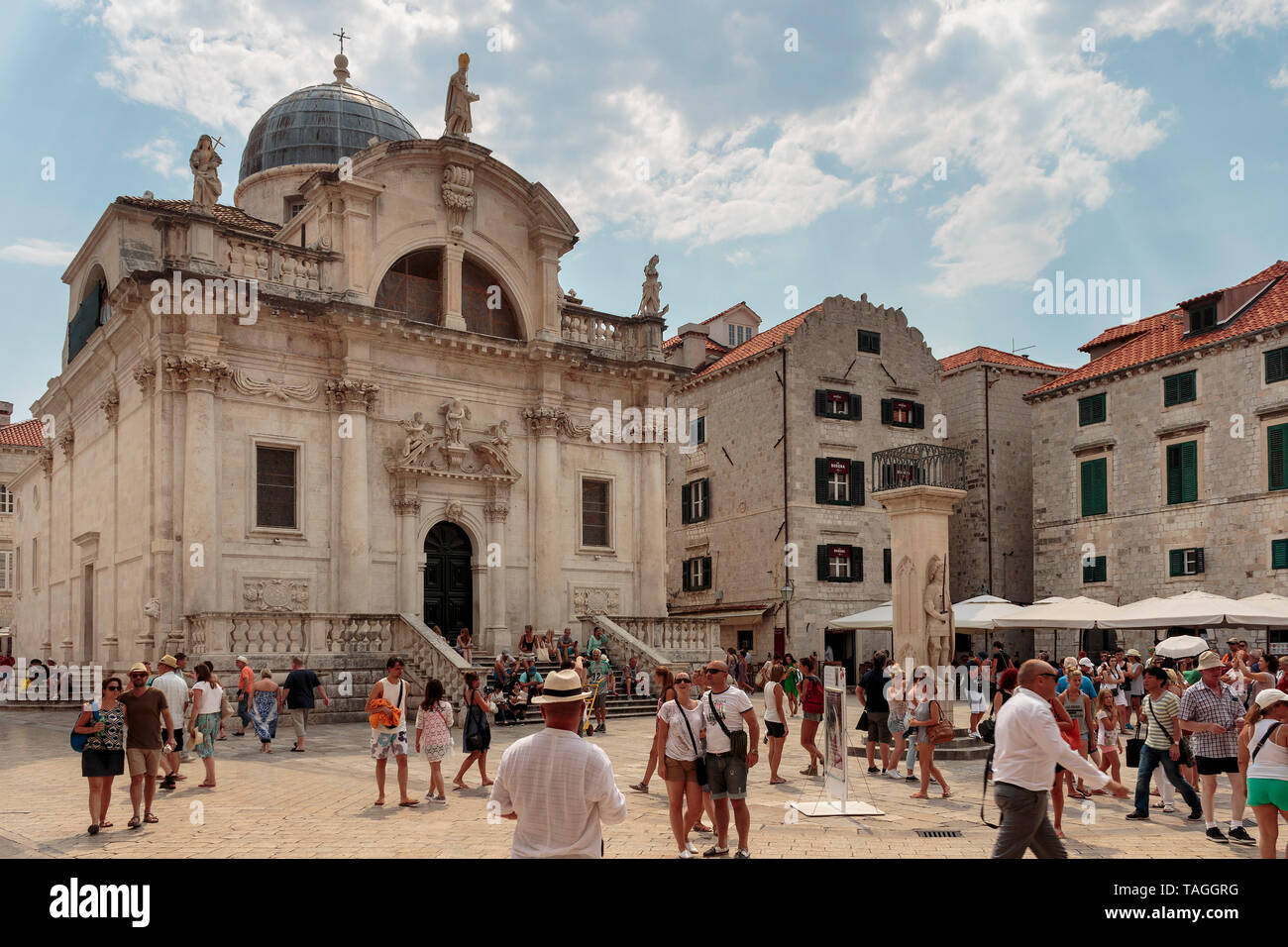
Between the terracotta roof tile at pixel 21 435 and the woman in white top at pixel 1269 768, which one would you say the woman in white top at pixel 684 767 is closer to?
the woman in white top at pixel 1269 768

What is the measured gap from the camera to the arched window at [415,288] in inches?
1115

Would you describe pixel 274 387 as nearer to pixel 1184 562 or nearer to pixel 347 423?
pixel 347 423

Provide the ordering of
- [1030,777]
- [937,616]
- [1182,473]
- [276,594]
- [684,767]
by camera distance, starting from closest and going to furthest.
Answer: [1030,777]
[684,767]
[937,616]
[276,594]
[1182,473]

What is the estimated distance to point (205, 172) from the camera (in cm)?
2542

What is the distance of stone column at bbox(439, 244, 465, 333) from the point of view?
1120 inches

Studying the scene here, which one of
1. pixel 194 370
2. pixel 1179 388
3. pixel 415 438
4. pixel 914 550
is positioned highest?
pixel 1179 388

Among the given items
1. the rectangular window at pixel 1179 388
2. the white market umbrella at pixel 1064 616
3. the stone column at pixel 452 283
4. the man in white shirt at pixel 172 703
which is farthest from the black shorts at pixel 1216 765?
the rectangular window at pixel 1179 388

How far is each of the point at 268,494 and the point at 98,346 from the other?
6.54m

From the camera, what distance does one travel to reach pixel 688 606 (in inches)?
1759

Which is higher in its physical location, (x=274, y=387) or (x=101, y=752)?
(x=274, y=387)

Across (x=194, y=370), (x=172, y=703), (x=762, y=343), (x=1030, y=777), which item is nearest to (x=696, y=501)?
(x=762, y=343)

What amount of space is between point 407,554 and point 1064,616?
1545cm
